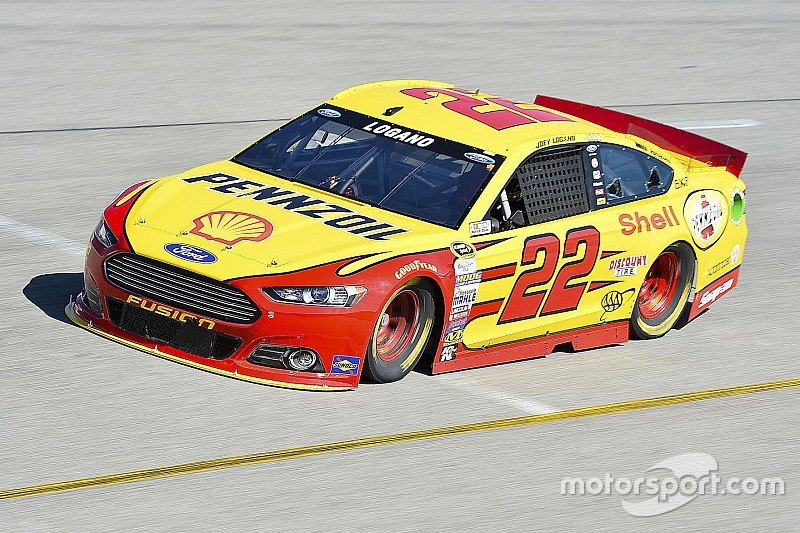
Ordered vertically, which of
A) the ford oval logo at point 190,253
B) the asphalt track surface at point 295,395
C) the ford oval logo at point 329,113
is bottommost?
the asphalt track surface at point 295,395

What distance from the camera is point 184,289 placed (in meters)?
7.66

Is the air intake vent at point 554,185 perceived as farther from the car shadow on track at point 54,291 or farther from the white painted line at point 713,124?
the white painted line at point 713,124

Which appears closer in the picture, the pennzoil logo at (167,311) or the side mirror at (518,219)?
the pennzoil logo at (167,311)

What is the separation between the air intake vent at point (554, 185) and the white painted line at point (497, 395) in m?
1.10

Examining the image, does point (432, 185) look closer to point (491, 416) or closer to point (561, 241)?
point (561, 241)

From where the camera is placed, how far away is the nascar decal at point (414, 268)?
305 inches

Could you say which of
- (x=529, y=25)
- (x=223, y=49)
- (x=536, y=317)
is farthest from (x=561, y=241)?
(x=529, y=25)

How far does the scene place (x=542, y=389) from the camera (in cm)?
830

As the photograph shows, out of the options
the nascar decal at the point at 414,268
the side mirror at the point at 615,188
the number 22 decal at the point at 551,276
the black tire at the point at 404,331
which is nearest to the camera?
the nascar decal at the point at 414,268

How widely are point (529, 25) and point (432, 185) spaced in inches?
522

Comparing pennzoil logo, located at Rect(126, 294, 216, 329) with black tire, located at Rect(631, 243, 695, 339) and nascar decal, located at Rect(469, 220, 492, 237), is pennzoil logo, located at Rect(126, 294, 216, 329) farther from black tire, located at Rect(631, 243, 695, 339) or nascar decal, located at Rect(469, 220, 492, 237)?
black tire, located at Rect(631, 243, 695, 339)

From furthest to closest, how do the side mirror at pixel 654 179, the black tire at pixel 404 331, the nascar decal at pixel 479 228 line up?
the side mirror at pixel 654 179 → the nascar decal at pixel 479 228 → the black tire at pixel 404 331

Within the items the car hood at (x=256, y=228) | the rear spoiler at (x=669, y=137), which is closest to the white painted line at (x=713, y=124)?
the rear spoiler at (x=669, y=137)

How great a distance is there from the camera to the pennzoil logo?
7621 mm
